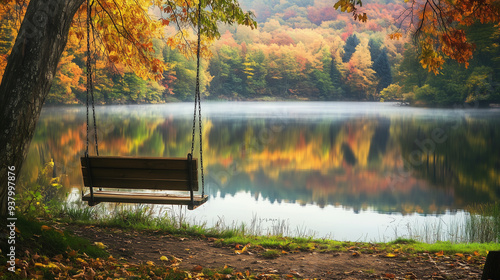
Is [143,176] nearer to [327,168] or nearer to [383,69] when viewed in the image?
[327,168]

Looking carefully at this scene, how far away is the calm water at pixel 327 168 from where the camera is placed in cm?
876

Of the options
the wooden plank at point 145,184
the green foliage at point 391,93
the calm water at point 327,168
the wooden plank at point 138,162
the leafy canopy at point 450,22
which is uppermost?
the green foliage at point 391,93

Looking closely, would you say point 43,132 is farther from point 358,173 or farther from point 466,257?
point 466,257

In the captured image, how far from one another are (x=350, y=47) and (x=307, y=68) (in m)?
6.94

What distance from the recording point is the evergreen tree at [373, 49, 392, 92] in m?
59.2

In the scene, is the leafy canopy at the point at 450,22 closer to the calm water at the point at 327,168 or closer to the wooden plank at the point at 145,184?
the calm water at the point at 327,168

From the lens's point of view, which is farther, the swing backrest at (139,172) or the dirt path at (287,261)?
the swing backrest at (139,172)

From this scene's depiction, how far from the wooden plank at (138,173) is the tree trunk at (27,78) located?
98 centimetres

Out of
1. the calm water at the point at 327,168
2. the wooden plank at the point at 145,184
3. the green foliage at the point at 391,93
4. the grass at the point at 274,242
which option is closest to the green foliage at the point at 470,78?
the green foliage at the point at 391,93

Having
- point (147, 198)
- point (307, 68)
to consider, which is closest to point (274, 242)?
point (147, 198)

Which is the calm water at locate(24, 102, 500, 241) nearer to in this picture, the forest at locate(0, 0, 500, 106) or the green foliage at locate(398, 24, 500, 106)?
the green foliage at locate(398, 24, 500, 106)

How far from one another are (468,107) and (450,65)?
3891 millimetres

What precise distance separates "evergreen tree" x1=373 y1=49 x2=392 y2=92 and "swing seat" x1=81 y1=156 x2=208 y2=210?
58.5 meters

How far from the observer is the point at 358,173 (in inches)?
559
